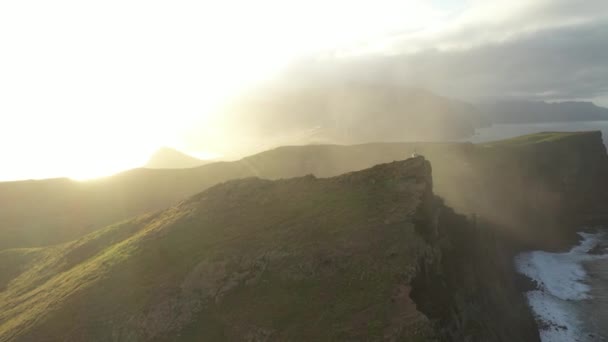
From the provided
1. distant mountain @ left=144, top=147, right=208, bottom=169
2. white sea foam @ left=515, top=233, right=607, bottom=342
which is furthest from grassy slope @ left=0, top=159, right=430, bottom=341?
distant mountain @ left=144, top=147, right=208, bottom=169

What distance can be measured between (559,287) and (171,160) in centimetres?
17179

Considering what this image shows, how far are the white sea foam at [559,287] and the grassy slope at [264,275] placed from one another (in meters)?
27.2

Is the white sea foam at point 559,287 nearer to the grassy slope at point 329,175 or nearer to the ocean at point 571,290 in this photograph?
the ocean at point 571,290

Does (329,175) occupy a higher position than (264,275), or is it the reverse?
(329,175)

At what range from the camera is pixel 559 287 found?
161 ft

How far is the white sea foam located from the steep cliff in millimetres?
5612

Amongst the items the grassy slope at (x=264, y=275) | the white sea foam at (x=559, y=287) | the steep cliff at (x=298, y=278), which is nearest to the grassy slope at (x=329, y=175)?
the white sea foam at (x=559, y=287)

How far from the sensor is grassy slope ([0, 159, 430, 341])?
2059 centimetres

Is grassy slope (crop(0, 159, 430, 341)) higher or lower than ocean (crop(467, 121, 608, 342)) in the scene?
higher

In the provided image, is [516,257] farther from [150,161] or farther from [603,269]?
[150,161]

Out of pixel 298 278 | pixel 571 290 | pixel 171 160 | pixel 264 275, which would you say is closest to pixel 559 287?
pixel 571 290

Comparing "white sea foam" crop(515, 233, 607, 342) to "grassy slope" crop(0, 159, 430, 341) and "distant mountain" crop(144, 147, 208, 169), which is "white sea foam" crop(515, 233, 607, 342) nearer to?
"grassy slope" crop(0, 159, 430, 341)

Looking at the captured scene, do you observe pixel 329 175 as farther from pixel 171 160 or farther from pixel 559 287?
pixel 171 160

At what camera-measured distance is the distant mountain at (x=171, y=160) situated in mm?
173300
